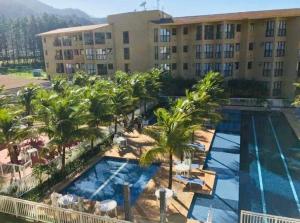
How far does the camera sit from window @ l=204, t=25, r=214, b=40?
43594mm

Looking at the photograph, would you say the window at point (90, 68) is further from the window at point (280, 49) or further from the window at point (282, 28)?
the window at point (282, 28)

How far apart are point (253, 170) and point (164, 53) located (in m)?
30.3

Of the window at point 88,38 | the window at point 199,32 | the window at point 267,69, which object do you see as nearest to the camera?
the window at point 267,69

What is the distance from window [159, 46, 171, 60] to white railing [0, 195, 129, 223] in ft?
121

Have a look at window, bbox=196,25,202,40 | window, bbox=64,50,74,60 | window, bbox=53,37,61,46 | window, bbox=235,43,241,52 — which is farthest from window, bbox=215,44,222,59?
window, bbox=53,37,61,46

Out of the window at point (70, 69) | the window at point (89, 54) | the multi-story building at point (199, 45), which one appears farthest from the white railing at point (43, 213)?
the window at point (70, 69)

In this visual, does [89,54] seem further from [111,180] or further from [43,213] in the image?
[43,213]

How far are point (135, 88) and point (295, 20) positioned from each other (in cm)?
2511

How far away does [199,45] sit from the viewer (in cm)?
4472

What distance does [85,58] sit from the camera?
176ft

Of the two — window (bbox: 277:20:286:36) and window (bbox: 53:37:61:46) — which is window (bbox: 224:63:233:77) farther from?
window (bbox: 53:37:61:46)

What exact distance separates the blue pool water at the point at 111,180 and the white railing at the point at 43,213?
3643 millimetres

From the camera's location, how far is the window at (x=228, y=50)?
43.2m

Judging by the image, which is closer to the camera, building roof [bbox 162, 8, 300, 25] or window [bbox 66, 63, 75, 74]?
building roof [bbox 162, 8, 300, 25]
